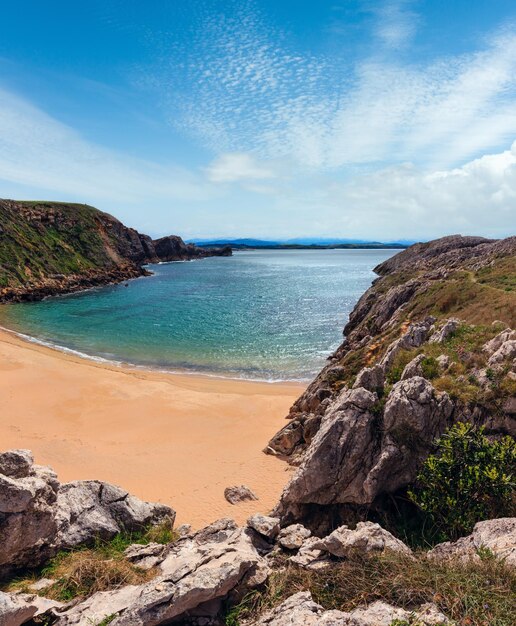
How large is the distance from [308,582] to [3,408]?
27.1 meters

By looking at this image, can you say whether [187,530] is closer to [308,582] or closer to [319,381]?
[308,582]

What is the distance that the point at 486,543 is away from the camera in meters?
9.07

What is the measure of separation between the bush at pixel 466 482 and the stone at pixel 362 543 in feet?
6.92

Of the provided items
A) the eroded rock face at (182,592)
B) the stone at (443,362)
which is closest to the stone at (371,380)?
the stone at (443,362)

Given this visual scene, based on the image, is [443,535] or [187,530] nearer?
[443,535]

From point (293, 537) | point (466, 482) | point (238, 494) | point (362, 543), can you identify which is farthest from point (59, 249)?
point (466, 482)

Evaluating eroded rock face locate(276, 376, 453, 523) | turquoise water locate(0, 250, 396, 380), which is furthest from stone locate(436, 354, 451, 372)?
turquoise water locate(0, 250, 396, 380)

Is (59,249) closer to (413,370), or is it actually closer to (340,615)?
(413,370)

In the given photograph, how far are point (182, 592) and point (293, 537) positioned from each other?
4.47m

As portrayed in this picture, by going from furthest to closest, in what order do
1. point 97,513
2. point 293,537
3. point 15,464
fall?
point 97,513 → point 15,464 → point 293,537

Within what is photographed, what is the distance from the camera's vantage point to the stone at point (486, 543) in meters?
8.51

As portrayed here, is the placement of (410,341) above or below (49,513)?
above

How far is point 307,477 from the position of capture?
1353 centimetres

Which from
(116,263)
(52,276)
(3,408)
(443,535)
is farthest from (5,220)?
(443,535)
